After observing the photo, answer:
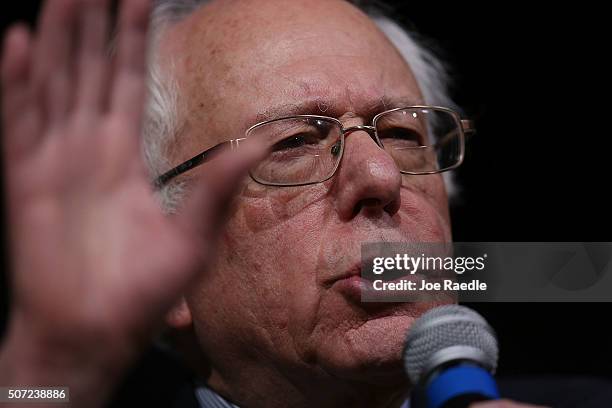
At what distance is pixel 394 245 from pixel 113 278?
2.32 ft

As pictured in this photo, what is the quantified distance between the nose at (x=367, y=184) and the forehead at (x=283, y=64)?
6.3 inches

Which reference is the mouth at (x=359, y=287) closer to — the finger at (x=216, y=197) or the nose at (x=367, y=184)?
the nose at (x=367, y=184)

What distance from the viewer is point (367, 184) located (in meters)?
1.50

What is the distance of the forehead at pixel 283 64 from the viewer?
1.66 m

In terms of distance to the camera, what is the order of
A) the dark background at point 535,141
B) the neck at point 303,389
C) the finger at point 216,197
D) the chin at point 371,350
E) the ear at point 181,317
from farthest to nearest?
the dark background at point 535,141 → the ear at point 181,317 → the neck at point 303,389 → the chin at point 371,350 → the finger at point 216,197

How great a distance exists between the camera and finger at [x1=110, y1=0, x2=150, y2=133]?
1027 millimetres

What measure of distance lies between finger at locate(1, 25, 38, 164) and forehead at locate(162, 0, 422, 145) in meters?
0.67

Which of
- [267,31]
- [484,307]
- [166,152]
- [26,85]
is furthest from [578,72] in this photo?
[26,85]

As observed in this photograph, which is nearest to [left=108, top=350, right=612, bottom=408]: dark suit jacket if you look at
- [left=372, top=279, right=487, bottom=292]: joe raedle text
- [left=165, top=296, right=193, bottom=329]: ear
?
[left=165, top=296, right=193, bottom=329]: ear

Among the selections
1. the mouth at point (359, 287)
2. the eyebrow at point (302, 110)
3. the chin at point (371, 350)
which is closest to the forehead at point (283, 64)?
the eyebrow at point (302, 110)

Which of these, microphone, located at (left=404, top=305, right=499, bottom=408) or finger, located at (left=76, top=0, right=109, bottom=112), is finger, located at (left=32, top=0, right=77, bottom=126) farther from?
microphone, located at (left=404, top=305, right=499, bottom=408)

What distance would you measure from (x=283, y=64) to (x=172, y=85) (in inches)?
12.9

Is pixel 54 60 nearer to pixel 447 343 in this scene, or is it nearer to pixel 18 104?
pixel 18 104

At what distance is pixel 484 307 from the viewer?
220 cm
